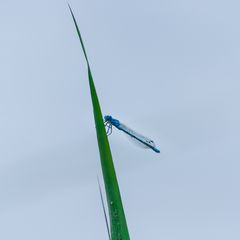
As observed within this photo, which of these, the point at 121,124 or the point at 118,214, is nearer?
the point at 118,214

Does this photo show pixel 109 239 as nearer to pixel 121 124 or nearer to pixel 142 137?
pixel 121 124

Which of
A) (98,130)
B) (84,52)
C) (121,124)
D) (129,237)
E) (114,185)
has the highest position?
(121,124)

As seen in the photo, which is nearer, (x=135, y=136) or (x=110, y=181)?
(x=110, y=181)

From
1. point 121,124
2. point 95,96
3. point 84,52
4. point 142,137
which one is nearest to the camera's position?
point 84,52

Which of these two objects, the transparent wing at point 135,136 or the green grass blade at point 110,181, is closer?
the green grass blade at point 110,181

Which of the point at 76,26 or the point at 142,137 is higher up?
the point at 142,137

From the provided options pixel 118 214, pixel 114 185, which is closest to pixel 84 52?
pixel 114 185

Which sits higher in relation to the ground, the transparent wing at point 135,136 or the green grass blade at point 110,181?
the transparent wing at point 135,136

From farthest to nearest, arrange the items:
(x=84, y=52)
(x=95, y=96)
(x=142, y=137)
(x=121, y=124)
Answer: (x=142, y=137) < (x=121, y=124) < (x=95, y=96) < (x=84, y=52)
